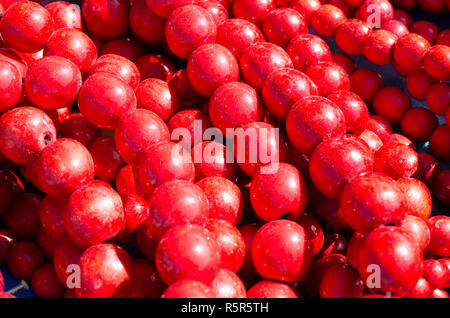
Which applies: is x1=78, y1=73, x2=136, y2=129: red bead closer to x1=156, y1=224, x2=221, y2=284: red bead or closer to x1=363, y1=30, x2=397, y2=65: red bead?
x1=156, y1=224, x2=221, y2=284: red bead

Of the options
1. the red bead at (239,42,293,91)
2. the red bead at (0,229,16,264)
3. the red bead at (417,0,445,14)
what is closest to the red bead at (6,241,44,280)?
the red bead at (0,229,16,264)

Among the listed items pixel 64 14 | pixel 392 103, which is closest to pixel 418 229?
pixel 392 103

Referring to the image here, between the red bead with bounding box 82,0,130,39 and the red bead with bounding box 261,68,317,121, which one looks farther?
the red bead with bounding box 82,0,130,39

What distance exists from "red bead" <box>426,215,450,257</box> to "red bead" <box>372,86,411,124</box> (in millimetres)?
335

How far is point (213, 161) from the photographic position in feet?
2.31

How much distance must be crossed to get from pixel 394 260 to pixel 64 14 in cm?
75

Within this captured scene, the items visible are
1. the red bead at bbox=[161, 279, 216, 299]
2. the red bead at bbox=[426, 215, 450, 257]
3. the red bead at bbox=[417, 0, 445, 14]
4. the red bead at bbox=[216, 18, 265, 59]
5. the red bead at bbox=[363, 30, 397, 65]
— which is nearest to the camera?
the red bead at bbox=[161, 279, 216, 299]

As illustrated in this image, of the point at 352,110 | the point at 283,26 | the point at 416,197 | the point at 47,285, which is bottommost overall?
the point at 47,285

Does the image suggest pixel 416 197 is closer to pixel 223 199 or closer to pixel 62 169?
pixel 223 199

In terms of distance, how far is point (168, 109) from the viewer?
774 millimetres

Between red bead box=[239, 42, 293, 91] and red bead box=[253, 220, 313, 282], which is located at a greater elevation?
red bead box=[239, 42, 293, 91]

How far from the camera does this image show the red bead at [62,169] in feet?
1.99

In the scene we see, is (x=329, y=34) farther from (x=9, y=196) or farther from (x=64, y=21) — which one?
(x=9, y=196)

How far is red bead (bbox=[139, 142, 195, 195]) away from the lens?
610 millimetres
